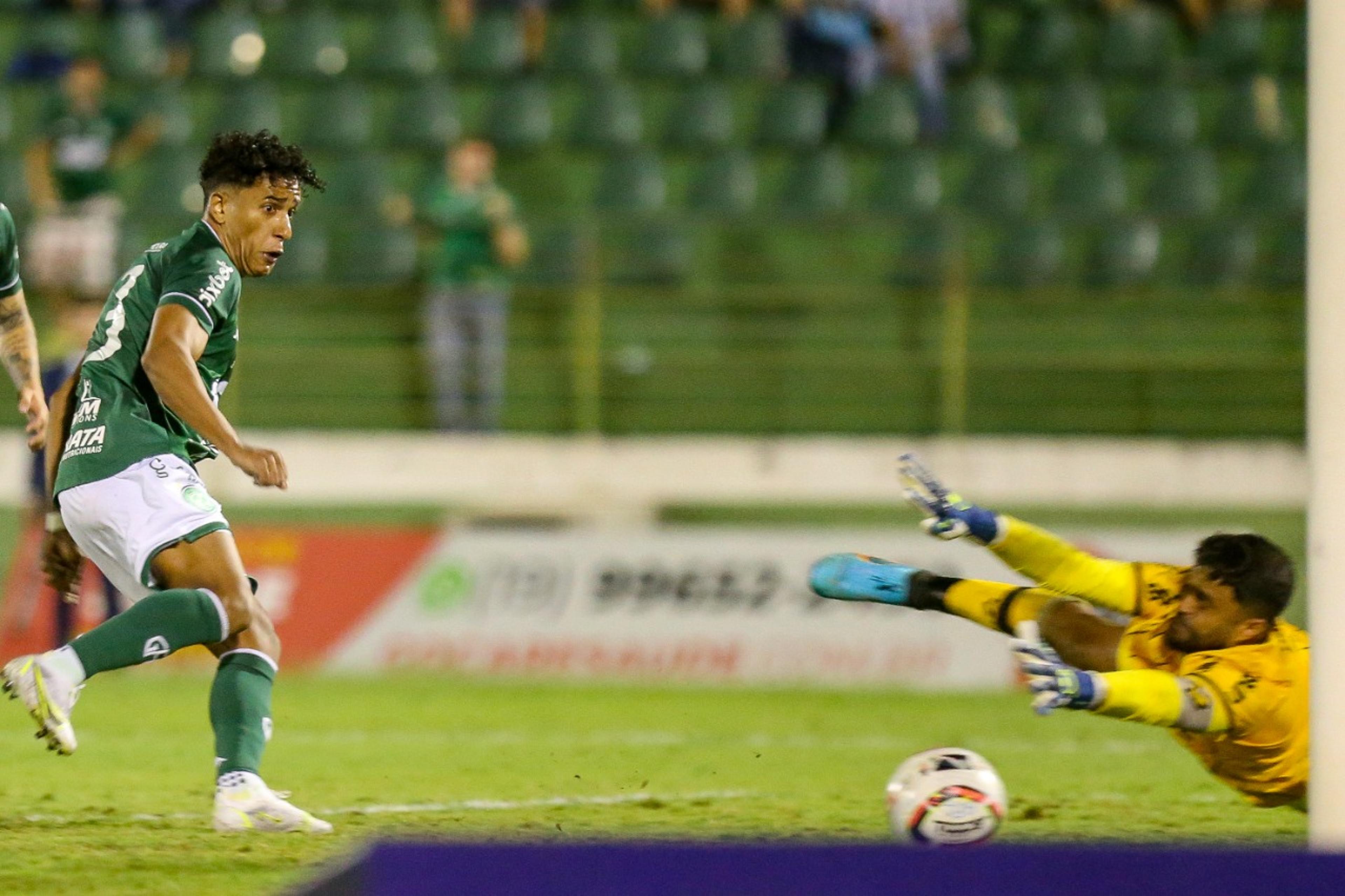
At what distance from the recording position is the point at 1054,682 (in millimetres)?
5102

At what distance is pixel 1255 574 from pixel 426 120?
1028 cm

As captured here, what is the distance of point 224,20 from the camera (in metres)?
15.6

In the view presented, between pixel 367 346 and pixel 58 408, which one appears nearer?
pixel 58 408

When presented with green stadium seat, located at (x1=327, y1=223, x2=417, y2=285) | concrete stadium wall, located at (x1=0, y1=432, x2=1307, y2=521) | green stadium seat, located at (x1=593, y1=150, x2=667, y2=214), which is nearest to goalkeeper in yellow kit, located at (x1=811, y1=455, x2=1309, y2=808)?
concrete stadium wall, located at (x1=0, y1=432, x2=1307, y2=521)

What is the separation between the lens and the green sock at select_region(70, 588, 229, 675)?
537 cm

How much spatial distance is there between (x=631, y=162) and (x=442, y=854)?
11.8 metres

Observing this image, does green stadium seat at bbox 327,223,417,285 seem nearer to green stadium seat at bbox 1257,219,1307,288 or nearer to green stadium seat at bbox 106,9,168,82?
green stadium seat at bbox 106,9,168,82

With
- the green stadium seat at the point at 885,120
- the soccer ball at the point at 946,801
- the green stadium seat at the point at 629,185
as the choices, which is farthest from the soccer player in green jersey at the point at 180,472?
the green stadium seat at the point at 885,120

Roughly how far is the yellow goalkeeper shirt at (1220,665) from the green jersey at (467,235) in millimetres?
7153

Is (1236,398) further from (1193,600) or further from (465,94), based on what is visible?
(1193,600)

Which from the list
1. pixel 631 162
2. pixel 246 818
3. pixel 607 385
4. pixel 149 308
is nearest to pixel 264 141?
pixel 149 308

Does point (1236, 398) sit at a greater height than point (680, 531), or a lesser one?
greater

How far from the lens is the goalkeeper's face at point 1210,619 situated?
19.5 feet

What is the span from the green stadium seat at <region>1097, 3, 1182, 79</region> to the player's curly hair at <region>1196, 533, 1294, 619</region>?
34.3 ft
